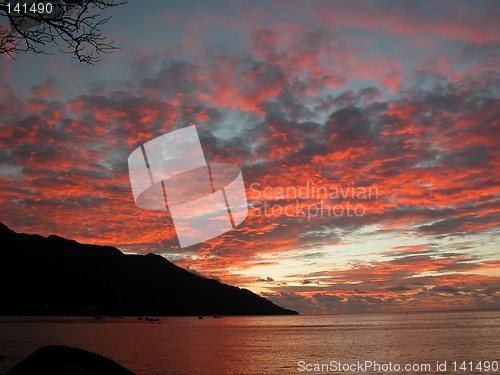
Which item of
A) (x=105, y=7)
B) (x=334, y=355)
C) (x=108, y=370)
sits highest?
(x=105, y=7)

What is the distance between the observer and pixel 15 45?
21.4ft

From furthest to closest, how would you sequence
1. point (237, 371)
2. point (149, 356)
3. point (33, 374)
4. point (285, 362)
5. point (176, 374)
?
Result: point (149, 356) → point (285, 362) → point (237, 371) → point (176, 374) → point (33, 374)

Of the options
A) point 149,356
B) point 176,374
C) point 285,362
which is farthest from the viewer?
point 149,356

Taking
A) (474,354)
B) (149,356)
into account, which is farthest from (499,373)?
(149,356)

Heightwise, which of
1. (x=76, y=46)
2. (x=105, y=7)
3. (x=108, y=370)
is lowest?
(x=108, y=370)

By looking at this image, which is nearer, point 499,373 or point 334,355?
point 499,373

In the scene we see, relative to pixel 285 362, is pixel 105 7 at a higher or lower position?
higher

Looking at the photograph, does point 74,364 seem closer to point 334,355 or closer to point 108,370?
point 108,370

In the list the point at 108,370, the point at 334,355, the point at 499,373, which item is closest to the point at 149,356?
the point at 334,355

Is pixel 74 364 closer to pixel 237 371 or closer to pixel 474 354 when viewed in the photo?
pixel 237 371

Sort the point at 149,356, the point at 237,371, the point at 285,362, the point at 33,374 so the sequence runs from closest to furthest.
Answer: the point at 33,374 → the point at 237,371 → the point at 285,362 → the point at 149,356

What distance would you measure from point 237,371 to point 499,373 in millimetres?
24942

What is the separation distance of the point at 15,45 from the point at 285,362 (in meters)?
53.2

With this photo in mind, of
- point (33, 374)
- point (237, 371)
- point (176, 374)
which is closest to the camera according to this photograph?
point (33, 374)
